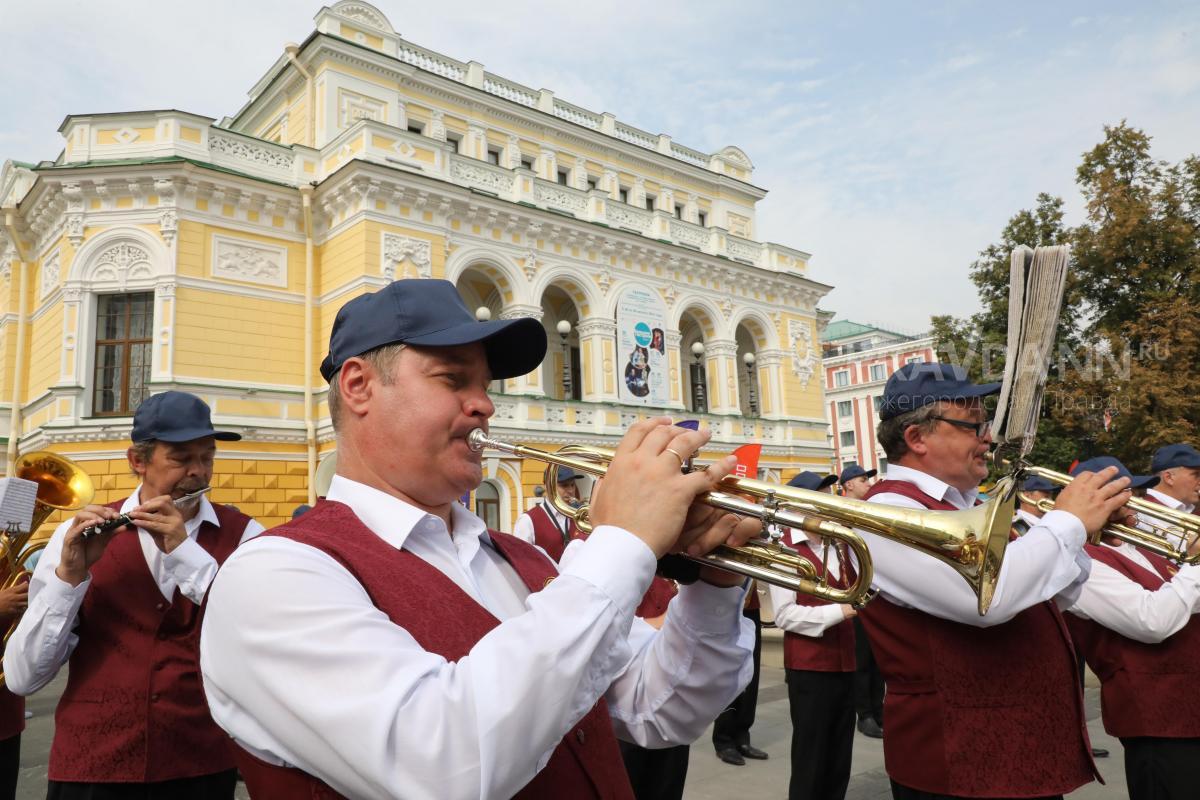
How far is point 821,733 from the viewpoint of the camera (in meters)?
4.93

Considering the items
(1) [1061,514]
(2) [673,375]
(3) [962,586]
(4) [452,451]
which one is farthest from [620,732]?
(2) [673,375]

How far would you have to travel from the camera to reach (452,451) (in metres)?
1.76

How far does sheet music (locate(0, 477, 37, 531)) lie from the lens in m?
3.67

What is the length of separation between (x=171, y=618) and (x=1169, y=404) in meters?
19.1

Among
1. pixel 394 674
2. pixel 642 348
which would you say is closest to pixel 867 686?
pixel 394 674

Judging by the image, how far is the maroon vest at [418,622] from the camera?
1.45 m

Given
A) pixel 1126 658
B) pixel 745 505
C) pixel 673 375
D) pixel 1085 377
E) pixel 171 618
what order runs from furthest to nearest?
pixel 673 375, pixel 1085 377, pixel 1126 658, pixel 171 618, pixel 745 505

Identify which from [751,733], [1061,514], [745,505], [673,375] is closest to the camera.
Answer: [745,505]

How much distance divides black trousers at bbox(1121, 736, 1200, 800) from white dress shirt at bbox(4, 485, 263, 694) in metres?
4.12

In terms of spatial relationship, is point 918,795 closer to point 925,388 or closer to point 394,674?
point 925,388

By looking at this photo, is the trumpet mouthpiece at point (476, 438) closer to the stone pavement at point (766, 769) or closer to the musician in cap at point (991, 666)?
the musician in cap at point (991, 666)

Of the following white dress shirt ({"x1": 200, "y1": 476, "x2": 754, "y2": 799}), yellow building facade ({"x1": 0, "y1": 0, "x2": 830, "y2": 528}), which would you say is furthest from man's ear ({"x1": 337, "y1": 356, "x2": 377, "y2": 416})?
yellow building facade ({"x1": 0, "y1": 0, "x2": 830, "y2": 528})

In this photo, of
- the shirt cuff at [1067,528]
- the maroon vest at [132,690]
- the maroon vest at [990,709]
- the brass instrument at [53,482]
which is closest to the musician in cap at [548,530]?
the brass instrument at [53,482]

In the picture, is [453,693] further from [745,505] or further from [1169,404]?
[1169,404]
